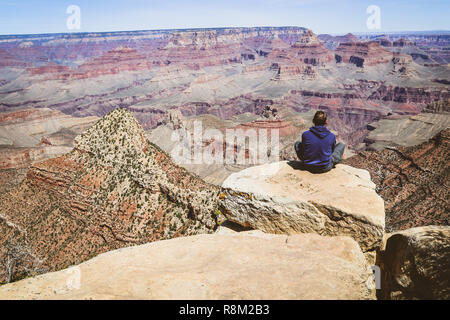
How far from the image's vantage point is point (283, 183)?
10070 mm

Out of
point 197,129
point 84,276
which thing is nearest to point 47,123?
point 197,129

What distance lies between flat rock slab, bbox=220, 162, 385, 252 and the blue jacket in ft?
1.95

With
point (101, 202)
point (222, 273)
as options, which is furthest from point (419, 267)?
point (101, 202)

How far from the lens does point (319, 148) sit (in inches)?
406

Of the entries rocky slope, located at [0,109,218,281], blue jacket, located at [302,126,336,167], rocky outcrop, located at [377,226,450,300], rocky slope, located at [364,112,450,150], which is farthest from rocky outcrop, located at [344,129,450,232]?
rocky slope, located at [364,112,450,150]

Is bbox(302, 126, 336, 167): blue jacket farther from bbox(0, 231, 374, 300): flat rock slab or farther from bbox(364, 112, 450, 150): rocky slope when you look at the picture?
bbox(364, 112, 450, 150): rocky slope

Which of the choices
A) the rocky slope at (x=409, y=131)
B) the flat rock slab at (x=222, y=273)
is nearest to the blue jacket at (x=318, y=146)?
the flat rock slab at (x=222, y=273)

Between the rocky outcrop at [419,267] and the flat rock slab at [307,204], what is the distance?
42.3 inches


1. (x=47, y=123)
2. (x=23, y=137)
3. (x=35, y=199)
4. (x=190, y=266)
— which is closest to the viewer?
(x=190, y=266)

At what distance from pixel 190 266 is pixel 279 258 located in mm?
2240

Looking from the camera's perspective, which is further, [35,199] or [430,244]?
[35,199]

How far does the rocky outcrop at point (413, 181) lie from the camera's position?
120 feet
